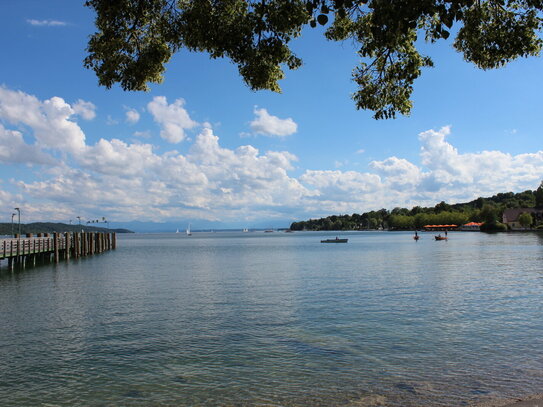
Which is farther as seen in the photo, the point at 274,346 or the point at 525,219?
the point at 525,219

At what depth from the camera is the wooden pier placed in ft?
152

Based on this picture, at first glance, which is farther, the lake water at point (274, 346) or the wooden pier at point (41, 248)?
the wooden pier at point (41, 248)

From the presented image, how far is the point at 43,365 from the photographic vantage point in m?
13.3

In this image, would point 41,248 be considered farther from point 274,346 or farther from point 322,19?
point 322,19

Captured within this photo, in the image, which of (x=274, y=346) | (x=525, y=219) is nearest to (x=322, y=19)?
(x=274, y=346)

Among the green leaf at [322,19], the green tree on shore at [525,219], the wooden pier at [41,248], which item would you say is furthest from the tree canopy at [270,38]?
the green tree on shore at [525,219]

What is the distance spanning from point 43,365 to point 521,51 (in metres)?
15.3

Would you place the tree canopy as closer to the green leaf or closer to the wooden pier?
the green leaf

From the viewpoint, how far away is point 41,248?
54.8 m

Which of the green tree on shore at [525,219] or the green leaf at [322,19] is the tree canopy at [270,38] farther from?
the green tree on shore at [525,219]

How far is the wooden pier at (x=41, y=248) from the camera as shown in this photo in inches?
1829

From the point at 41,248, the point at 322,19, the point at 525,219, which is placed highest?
the point at 322,19

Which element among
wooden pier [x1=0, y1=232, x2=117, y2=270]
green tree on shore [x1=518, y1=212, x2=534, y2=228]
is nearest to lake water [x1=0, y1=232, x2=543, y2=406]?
wooden pier [x1=0, y1=232, x2=117, y2=270]

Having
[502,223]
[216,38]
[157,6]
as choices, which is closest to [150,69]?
[157,6]
